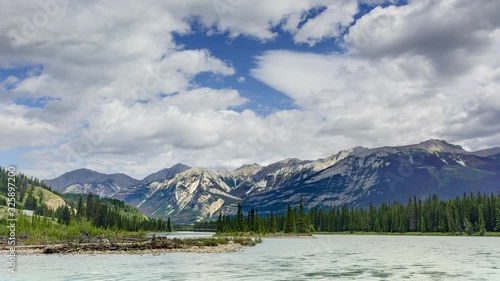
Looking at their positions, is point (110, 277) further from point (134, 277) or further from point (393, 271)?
point (393, 271)

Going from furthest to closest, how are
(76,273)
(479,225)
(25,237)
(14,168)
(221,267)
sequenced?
(479,225), (25,237), (14,168), (221,267), (76,273)

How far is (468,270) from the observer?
5200cm

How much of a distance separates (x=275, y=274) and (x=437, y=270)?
19.7 metres

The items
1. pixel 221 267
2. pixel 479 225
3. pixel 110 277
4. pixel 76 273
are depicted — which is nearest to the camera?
pixel 110 277

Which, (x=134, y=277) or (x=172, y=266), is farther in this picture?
(x=172, y=266)

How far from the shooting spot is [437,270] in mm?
52250

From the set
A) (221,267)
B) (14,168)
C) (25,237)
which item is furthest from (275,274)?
(25,237)

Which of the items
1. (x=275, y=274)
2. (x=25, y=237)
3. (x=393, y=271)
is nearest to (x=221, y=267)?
(x=275, y=274)

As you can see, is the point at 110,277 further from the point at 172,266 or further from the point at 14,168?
the point at 14,168

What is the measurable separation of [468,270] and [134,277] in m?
38.5

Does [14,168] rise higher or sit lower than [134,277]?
higher

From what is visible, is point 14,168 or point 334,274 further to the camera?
point 14,168

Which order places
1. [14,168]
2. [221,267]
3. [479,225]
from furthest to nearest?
[479,225]
[14,168]
[221,267]

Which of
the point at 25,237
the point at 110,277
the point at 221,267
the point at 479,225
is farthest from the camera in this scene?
the point at 479,225
